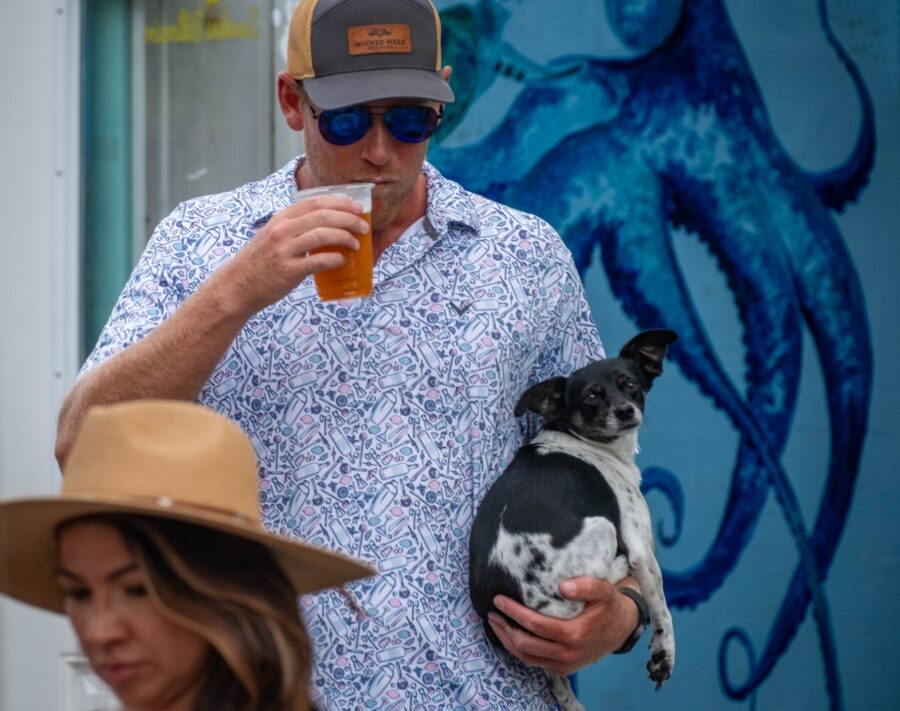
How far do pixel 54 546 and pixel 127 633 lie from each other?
25cm

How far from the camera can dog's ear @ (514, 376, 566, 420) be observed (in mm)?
3180

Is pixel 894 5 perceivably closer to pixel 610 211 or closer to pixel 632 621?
pixel 610 211

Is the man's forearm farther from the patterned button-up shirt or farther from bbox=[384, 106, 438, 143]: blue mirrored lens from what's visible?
bbox=[384, 106, 438, 143]: blue mirrored lens

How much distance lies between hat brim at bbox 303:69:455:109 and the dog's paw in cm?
140

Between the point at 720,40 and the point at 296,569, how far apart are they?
3.26 m

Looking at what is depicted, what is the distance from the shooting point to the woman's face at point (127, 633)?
1.98m

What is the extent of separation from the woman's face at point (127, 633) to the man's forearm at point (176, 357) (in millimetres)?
755

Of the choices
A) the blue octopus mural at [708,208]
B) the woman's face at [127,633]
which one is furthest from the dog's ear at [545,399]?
the blue octopus mural at [708,208]

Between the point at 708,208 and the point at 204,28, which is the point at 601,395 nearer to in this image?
the point at 708,208

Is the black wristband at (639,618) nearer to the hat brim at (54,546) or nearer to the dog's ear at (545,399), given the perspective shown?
the dog's ear at (545,399)

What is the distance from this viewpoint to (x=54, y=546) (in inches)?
84.7

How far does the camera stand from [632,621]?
3129 millimetres

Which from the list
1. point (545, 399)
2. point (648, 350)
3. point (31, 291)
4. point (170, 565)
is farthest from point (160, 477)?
point (31, 291)

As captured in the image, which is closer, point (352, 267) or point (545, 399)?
point (352, 267)
